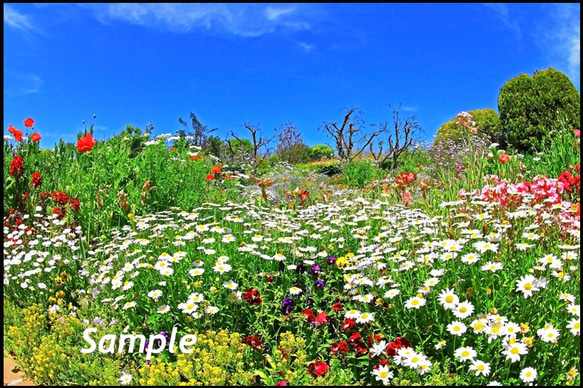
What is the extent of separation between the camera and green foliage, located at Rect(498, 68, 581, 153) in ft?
44.0

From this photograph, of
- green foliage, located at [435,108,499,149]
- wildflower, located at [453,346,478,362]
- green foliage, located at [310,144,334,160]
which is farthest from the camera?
green foliage, located at [310,144,334,160]

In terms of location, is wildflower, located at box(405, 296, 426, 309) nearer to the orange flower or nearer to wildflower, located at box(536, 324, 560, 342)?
wildflower, located at box(536, 324, 560, 342)

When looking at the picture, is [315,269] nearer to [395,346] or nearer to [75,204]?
[395,346]

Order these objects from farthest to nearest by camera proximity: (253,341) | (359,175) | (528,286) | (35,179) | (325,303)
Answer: (359,175)
(35,179)
(325,303)
(253,341)
(528,286)

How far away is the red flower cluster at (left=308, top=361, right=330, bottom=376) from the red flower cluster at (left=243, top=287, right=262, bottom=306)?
59cm

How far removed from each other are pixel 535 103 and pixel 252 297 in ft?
42.7

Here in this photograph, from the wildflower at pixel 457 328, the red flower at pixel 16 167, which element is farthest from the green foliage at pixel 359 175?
the wildflower at pixel 457 328

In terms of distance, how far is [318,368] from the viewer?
2775mm

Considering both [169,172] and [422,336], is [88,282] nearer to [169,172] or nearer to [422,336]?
[169,172]

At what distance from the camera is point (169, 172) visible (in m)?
6.50

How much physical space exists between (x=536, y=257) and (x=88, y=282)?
3850mm

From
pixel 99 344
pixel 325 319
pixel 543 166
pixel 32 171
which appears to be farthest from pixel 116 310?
pixel 543 166

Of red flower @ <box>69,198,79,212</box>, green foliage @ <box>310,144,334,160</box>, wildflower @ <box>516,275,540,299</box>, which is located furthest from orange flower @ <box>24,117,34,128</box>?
green foliage @ <box>310,144,334,160</box>

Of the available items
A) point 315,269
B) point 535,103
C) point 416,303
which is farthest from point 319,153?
point 416,303
